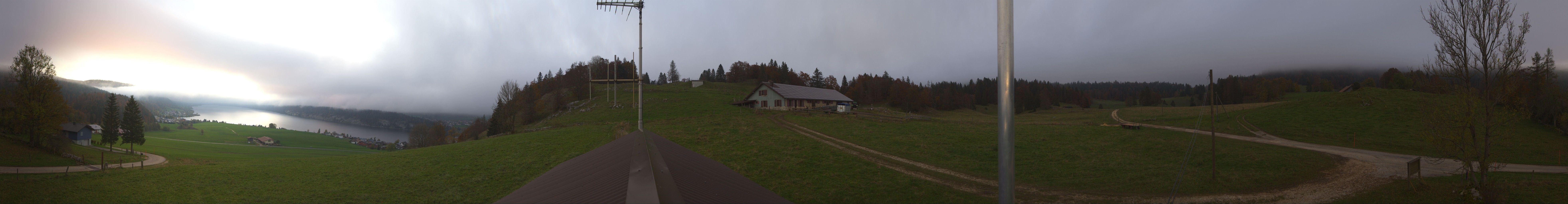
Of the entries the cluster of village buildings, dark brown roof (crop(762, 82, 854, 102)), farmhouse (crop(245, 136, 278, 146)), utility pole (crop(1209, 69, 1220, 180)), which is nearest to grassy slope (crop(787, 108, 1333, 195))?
utility pole (crop(1209, 69, 1220, 180))

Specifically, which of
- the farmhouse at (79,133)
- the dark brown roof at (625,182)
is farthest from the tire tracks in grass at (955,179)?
the farmhouse at (79,133)

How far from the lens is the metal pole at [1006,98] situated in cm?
349

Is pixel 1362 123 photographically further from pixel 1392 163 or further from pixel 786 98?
pixel 786 98

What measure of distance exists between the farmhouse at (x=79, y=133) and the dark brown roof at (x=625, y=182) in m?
31.0

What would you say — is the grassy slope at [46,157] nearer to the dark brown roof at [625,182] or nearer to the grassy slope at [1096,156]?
the dark brown roof at [625,182]

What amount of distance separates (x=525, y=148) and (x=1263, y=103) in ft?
241

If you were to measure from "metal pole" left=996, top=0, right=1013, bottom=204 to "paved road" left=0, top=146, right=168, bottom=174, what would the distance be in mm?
22569

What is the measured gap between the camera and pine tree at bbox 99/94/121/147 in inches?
919

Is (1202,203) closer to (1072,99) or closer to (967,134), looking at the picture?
(967,134)

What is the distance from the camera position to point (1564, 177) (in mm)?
15109

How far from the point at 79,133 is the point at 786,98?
47956mm

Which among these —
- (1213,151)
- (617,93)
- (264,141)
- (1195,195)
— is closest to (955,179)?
(1195,195)

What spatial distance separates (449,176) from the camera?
660 inches

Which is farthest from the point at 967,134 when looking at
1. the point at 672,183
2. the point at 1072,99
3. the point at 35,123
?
the point at 1072,99
